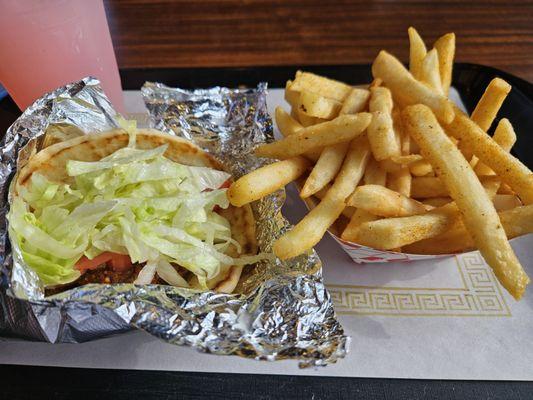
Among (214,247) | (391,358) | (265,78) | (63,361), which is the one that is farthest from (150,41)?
(391,358)

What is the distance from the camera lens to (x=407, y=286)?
4.35 ft

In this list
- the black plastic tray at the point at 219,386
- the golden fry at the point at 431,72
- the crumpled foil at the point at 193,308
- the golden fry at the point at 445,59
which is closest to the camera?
the crumpled foil at the point at 193,308

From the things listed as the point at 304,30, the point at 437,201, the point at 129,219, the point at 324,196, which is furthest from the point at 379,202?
the point at 304,30

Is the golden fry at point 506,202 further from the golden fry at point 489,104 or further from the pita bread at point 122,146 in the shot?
the pita bread at point 122,146

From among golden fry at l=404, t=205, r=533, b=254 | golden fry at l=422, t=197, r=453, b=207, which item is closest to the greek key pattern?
golden fry at l=404, t=205, r=533, b=254

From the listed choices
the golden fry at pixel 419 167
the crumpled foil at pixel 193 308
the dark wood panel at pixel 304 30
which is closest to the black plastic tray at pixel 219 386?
the crumpled foil at pixel 193 308

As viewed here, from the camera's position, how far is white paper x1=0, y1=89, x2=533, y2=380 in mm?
1118

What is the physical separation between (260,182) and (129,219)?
0.35 metres

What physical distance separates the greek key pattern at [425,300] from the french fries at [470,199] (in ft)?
0.73

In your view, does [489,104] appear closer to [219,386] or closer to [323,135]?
[323,135]

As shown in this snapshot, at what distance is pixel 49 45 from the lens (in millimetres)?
1475

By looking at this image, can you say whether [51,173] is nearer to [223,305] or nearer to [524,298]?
[223,305]

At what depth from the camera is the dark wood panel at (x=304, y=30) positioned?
2.33 m

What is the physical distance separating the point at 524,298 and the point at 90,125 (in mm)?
1404
